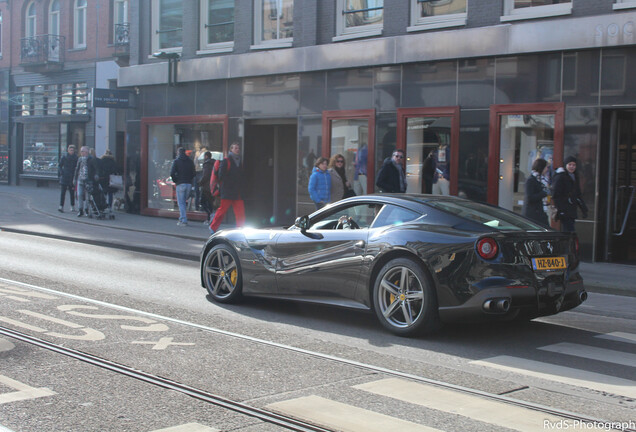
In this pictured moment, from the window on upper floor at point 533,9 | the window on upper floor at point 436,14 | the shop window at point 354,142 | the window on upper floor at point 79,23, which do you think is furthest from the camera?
the window on upper floor at point 79,23

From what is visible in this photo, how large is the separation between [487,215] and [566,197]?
5878 millimetres

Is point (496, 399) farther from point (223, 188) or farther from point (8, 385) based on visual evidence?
point (223, 188)

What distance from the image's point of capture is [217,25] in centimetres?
2112

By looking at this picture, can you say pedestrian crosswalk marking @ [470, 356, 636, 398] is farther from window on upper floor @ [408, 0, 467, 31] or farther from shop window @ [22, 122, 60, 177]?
shop window @ [22, 122, 60, 177]

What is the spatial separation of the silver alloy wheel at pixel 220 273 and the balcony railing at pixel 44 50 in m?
29.2

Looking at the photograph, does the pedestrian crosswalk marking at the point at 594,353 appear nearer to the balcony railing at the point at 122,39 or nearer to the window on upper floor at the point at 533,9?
the window on upper floor at the point at 533,9

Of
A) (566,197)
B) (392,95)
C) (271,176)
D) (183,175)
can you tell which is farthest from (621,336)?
(271,176)

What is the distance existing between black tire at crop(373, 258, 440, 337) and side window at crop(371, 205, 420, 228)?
47 centimetres

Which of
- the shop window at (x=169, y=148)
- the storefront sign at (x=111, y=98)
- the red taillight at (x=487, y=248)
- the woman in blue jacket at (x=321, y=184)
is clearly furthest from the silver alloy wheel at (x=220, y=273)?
the storefront sign at (x=111, y=98)

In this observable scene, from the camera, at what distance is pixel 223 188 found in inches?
629

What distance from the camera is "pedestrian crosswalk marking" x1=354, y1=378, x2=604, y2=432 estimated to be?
4.76m

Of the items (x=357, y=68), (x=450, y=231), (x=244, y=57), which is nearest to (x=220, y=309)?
(x=450, y=231)

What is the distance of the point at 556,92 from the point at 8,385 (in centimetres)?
1149

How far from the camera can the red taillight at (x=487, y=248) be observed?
22.5 ft
